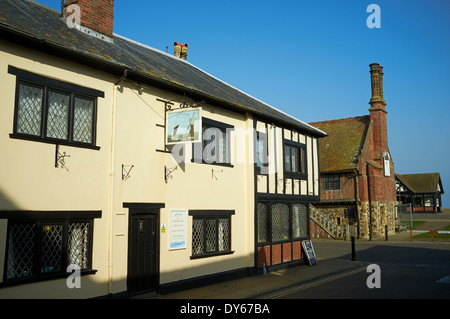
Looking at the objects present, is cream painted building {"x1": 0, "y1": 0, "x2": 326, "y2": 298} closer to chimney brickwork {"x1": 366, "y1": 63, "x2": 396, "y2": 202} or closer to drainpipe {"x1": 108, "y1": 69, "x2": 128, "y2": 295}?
drainpipe {"x1": 108, "y1": 69, "x2": 128, "y2": 295}

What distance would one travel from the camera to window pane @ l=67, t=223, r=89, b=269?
8.63m

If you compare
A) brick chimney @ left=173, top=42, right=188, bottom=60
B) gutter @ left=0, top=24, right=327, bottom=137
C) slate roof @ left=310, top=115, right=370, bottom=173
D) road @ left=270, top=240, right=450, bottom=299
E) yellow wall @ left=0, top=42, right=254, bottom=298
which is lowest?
road @ left=270, top=240, right=450, bottom=299

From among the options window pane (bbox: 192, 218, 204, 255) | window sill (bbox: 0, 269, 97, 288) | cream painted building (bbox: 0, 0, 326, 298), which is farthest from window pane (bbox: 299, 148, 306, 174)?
window sill (bbox: 0, 269, 97, 288)

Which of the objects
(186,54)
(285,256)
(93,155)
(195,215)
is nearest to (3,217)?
(93,155)

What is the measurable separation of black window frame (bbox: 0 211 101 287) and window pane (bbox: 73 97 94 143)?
5.57ft

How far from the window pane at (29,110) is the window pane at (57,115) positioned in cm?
23

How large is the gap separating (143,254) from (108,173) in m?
2.31

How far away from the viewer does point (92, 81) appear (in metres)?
9.34

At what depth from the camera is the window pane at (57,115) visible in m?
8.44

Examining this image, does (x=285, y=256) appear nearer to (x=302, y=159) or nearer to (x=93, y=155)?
(x=302, y=159)

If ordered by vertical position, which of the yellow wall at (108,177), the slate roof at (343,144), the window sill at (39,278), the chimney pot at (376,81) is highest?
the chimney pot at (376,81)

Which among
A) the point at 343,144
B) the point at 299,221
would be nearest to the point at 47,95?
the point at 299,221

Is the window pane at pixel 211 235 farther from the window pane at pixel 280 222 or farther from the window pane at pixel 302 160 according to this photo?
the window pane at pixel 302 160

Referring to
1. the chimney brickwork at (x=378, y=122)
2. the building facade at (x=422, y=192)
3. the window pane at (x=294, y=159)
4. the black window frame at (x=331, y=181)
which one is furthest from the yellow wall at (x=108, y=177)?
the building facade at (x=422, y=192)
